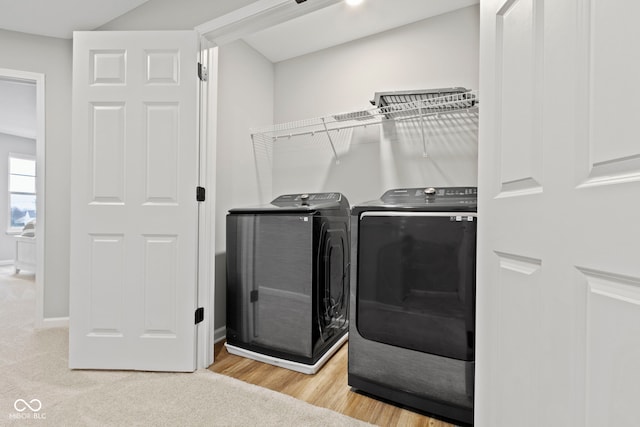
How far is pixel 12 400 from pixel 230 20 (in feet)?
7.54

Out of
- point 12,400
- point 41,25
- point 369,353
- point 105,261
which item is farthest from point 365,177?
point 41,25

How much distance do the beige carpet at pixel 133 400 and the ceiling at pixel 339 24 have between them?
250cm

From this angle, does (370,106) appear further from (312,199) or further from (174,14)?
(174,14)

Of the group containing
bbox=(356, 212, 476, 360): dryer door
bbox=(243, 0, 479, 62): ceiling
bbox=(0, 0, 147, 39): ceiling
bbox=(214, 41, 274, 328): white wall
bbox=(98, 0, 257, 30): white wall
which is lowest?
bbox=(356, 212, 476, 360): dryer door

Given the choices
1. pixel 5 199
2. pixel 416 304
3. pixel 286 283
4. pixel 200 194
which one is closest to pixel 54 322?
pixel 200 194

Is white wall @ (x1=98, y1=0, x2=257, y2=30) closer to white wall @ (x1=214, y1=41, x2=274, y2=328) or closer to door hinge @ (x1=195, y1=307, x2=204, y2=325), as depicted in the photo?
white wall @ (x1=214, y1=41, x2=274, y2=328)

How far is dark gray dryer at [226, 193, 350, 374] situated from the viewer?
1.85 metres

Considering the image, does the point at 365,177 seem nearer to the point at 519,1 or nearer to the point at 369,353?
the point at 369,353

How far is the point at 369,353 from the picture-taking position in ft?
5.19

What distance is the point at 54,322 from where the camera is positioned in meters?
2.47

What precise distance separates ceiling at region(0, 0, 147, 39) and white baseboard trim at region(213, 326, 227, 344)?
2425 millimetres

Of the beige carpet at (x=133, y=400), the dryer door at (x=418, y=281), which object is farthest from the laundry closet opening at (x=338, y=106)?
the dryer door at (x=418, y=281)

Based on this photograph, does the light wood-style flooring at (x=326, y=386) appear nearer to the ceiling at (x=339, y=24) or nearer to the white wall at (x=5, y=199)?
the ceiling at (x=339, y=24)

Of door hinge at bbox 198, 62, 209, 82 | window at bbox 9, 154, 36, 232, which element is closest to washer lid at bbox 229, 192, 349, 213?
door hinge at bbox 198, 62, 209, 82
